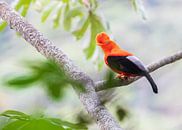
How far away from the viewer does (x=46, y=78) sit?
0.13 m

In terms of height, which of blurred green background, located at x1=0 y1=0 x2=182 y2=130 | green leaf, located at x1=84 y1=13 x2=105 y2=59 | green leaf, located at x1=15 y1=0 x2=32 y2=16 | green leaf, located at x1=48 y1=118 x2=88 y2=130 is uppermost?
green leaf, located at x1=48 y1=118 x2=88 y2=130

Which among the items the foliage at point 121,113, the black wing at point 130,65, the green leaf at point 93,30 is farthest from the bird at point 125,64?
the green leaf at point 93,30

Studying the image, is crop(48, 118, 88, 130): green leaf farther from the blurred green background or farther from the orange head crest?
the blurred green background

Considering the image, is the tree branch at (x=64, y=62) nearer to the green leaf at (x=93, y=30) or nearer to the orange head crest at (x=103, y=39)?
the orange head crest at (x=103, y=39)

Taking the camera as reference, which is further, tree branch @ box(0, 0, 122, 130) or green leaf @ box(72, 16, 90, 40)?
green leaf @ box(72, 16, 90, 40)

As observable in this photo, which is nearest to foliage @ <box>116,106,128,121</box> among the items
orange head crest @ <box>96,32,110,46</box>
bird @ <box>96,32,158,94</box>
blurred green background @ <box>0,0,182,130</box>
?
bird @ <box>96,32,158,94</box>

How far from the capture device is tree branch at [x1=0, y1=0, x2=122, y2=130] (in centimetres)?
25

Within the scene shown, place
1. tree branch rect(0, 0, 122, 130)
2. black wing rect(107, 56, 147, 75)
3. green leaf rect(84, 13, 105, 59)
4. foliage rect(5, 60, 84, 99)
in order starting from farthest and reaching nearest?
green leaf rect(84, 13, 105, 59)
black wing rect(107, 56, 147, 75)
tree branch rect(0, 0, 122, 130)
foliage rect(5, 60, 84, 99)

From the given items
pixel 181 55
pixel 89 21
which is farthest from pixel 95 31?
pixel 181 55

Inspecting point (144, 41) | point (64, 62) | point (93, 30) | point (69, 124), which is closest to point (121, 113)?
point (69, 124)

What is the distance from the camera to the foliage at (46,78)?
0.13 m

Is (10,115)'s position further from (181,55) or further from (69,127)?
(181,55)

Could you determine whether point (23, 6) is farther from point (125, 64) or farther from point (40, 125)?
point (40, 125)

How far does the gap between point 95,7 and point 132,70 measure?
1.61ft
